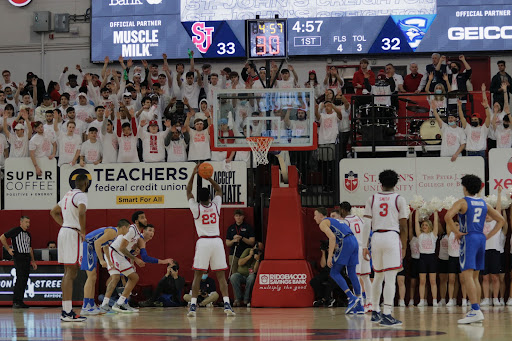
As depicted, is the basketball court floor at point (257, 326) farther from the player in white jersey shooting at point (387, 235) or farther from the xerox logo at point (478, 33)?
the xerox logo at point (478, 33)

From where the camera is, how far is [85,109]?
22.7m

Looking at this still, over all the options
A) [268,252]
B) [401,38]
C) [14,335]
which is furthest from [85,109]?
[14,335]

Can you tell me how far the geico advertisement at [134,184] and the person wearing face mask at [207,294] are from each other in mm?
2164

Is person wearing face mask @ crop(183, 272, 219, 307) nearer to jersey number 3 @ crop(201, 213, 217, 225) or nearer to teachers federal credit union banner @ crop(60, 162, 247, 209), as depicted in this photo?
teachers federal credit union banner @ crop(60, 162, 247, 209)

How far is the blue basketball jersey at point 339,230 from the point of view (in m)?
15.0

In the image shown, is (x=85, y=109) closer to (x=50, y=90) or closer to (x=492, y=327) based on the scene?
(x=50, y=90)

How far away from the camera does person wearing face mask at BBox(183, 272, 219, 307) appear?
1817 cm

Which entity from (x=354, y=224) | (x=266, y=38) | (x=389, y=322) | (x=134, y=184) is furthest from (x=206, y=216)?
(x=134, y=184)

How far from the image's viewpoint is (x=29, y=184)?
67.7 ft

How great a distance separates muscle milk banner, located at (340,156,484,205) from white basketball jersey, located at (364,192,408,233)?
278 inches

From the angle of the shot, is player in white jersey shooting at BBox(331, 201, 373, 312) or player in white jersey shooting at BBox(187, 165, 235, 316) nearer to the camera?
player in white jersey shooting at BBox(187, 165, 235, 316)

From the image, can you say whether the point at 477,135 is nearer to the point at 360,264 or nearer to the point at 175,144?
the point at 360,264

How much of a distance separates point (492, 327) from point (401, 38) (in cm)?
1576

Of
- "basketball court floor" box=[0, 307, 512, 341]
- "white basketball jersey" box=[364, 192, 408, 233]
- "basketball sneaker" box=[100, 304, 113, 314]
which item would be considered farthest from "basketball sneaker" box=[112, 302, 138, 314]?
"white basketball jersey" box=[364, 192, 408, 233]
